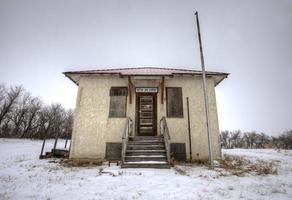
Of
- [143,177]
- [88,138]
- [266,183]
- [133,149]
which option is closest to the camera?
[266,183]

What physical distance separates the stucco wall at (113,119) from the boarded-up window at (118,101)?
0.79 feet

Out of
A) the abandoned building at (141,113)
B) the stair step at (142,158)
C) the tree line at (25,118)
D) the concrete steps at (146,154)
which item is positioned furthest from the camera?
the tree line at (25,118)

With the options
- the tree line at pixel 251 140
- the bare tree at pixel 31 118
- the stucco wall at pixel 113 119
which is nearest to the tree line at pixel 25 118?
the bare tree at pixel 31 118

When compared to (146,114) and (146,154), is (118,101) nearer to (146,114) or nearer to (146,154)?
(146,114)

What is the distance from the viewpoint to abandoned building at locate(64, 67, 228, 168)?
10.3 metres

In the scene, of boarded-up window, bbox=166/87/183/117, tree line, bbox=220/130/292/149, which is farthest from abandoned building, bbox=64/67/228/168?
tree line, bbox=220/130/292/149

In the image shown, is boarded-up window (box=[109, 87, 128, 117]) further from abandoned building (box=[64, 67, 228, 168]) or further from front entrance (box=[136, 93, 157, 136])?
front entrance (box=[136, 93, 157, 136])

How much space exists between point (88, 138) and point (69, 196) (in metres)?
6.22

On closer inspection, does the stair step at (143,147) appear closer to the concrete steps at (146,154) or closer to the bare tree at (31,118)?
the concrete steps at (146,154)

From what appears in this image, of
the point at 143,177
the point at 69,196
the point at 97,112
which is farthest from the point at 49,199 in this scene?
the point at 97,112

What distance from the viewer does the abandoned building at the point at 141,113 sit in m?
10.3

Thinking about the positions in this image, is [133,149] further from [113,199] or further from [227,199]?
[227,199]

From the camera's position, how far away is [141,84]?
455 inches

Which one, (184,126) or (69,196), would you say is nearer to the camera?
(69,196)
